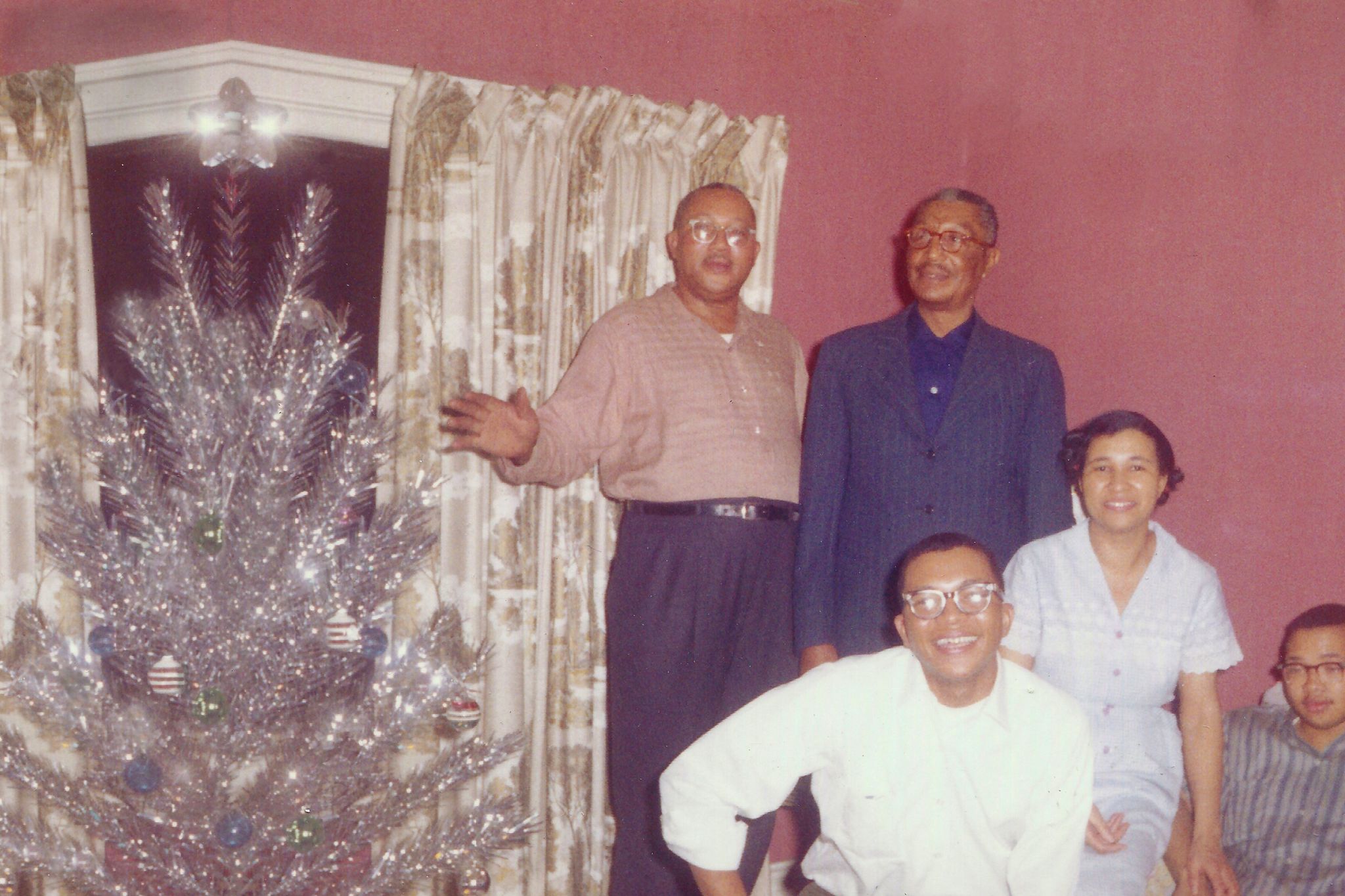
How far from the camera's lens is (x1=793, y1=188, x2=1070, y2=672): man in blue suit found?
2.53 m

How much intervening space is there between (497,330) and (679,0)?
51.0 inches

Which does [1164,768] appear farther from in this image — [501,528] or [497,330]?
[497,330]

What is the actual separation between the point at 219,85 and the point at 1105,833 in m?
2.90

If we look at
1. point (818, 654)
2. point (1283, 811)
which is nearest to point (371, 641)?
point (818, 654)

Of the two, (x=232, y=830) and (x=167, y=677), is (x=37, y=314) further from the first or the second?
(x=232, y=830)

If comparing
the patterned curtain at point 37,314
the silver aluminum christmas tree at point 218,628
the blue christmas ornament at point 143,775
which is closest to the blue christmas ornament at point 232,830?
the silver aluminum christmas tree at point 218,628

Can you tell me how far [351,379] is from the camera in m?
2.81

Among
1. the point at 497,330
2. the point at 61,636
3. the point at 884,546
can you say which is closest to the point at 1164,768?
the point at 884,546

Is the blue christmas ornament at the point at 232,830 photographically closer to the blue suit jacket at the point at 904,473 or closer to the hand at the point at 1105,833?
the blue suit jacket at the point at 904,473

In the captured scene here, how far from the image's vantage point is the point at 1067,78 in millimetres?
3385

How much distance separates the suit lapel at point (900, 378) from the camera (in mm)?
2564

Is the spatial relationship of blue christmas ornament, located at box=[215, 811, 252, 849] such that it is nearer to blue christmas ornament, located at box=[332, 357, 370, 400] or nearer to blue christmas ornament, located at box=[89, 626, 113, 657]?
blue christmas ornament, located at box=[89, 626, 113, 657]

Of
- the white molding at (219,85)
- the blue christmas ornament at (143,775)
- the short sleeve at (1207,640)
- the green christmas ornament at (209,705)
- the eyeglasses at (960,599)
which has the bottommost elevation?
the blue christmas ornament at (143,775)

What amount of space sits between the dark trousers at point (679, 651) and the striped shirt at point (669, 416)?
0.37 ft
